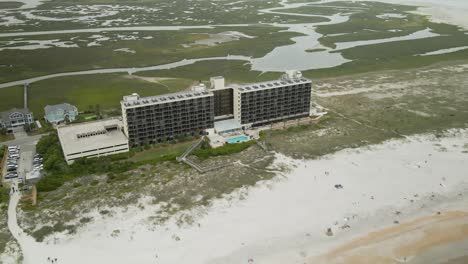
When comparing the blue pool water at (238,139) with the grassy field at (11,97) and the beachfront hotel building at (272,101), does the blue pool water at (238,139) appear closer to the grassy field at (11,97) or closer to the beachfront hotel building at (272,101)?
the beachfront hotel building at (272,101)

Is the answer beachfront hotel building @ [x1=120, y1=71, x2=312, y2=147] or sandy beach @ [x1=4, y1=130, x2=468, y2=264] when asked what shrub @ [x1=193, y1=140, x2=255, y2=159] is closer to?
beachfront hotel building @ [x1=120, y1=71, x2=312, y2=147]

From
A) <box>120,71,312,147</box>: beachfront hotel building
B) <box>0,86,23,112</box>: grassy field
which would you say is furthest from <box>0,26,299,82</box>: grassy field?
<box>120,71,312,147</box>: beachfront hotel building

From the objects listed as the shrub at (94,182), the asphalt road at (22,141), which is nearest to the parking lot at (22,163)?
the asphalt road at (22,141)

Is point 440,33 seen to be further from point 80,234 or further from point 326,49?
point 80,234

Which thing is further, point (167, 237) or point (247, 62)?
point (247, 62)

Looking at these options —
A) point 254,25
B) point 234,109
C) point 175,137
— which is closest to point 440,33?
point 254,25

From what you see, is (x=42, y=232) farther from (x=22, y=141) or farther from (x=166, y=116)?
(x=22, y=141)
